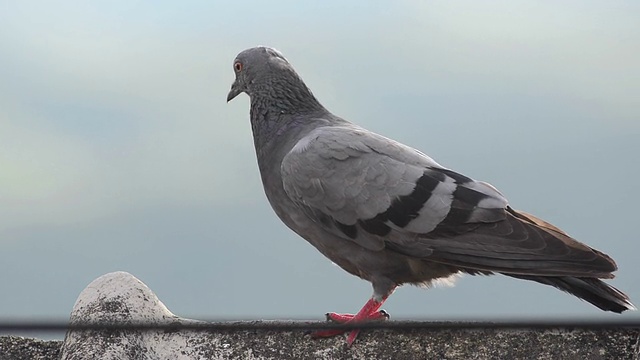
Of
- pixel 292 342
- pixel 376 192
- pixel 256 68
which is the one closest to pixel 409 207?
pixel 376 192

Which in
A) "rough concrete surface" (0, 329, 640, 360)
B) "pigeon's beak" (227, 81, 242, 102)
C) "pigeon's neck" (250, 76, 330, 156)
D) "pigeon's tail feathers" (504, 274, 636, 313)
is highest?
"pigeon's beak" (227, 81, 242, 102)

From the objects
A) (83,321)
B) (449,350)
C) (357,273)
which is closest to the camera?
(449,350)

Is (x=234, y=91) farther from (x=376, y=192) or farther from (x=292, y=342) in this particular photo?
(x=292, y=342)

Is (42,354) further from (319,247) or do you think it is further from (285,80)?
(285,80)

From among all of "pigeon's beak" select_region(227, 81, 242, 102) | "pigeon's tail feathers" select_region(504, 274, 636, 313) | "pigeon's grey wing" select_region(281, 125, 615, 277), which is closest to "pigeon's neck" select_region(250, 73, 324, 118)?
"pigeon's beak" select_region(227, 81, 242, 102)

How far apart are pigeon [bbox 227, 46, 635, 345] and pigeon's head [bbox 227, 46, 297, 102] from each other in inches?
27.0

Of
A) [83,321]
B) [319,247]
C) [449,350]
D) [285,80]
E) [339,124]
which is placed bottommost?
[449,350]

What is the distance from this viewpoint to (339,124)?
259 inches

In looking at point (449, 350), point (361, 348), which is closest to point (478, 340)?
point (449, 350)

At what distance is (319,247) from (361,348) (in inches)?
42.5

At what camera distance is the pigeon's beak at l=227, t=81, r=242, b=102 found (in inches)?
285

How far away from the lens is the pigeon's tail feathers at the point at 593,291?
5.30m

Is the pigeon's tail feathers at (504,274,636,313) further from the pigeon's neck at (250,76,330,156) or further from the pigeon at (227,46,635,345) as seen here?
the pigeon's neck at (250,76,330,156)

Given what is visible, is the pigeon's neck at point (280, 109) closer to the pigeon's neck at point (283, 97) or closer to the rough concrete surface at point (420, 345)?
the pigeon's neck at point (283, 97)
